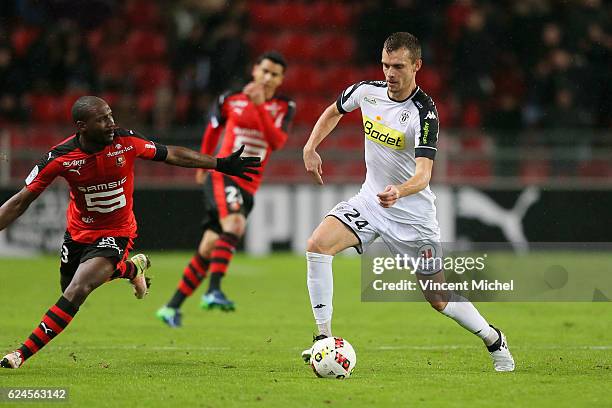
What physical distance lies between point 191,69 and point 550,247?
6995 millimetres

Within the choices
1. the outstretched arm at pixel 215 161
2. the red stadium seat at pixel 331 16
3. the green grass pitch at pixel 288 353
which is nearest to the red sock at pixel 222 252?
the green grass pitch at pixel 288 353

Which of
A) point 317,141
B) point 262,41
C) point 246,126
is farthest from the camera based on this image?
point 262,41

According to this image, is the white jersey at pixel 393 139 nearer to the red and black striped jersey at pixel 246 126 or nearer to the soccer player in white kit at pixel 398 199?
the soccer player in white kit at pixel 398 199

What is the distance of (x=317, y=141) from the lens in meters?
7.98

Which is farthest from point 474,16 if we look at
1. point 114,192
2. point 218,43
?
point 114,192

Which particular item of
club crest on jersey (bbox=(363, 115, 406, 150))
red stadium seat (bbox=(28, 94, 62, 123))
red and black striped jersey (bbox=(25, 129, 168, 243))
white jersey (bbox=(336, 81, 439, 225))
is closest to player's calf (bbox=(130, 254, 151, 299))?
red and black striped jersey (bbox=(25, 129, 168, 243))

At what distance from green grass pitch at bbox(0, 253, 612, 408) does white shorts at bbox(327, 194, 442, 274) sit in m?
0.88

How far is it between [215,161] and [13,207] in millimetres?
1440

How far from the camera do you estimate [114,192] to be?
7.82m

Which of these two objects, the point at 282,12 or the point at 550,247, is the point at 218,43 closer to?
the point at 282,12

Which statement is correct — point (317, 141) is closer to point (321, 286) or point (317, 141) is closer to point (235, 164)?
point (235, 164)

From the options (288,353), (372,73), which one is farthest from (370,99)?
(372,73)

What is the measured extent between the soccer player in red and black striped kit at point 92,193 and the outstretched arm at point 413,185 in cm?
117

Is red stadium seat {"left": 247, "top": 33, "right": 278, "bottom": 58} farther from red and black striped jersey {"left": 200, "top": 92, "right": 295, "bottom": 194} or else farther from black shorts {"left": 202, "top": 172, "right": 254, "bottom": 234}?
black shorts {"left": 202, "top": 172, "right": 254, "bottom": 234}
